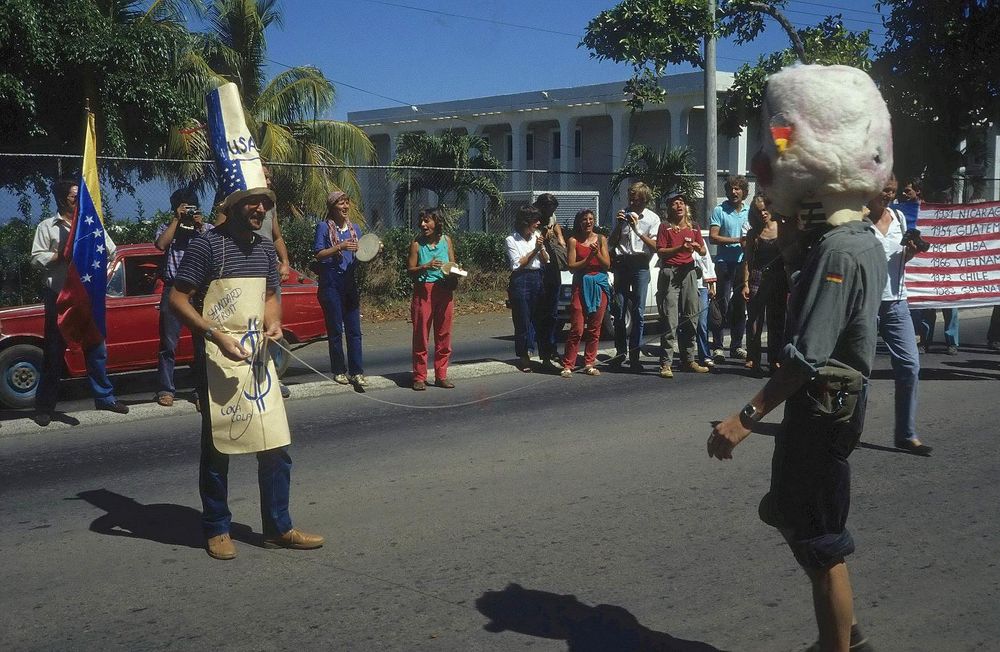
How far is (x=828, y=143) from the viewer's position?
3.51 m

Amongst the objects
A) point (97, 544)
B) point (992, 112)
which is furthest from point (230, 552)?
point (992, 112)

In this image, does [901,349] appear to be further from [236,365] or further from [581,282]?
[236,365]

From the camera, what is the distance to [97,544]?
5543 millimetres

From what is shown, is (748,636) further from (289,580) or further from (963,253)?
(963,253)

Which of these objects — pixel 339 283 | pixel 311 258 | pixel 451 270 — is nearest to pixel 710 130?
pixel 311 258

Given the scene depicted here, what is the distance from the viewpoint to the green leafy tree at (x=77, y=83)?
1524cm

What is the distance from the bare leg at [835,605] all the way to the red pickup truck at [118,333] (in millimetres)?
7212

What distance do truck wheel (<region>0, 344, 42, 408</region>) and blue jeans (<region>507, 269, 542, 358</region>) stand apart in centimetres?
491

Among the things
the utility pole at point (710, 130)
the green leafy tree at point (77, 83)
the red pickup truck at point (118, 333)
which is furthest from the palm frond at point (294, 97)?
the red pickup truck at point (118, 333)

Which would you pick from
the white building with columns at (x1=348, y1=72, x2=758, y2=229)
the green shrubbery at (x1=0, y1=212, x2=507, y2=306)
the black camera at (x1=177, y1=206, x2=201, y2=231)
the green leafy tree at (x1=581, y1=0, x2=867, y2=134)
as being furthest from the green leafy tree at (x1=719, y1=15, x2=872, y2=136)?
the white building with columns at (x1=348, y1=72, x2=758, y2=229)

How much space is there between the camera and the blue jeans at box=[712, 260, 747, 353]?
12.3 m

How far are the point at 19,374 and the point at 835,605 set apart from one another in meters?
8.57

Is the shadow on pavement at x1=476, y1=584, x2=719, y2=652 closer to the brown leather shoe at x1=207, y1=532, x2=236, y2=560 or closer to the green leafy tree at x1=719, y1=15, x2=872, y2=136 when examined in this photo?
the brown leather shoe at x1=207, y1=532, x2=236, y2=560

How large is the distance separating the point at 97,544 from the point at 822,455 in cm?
390
